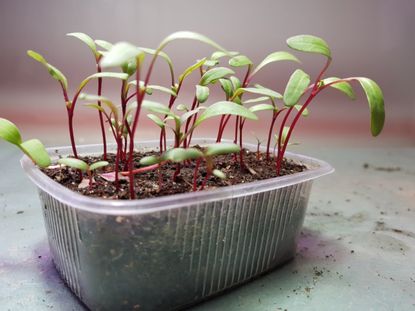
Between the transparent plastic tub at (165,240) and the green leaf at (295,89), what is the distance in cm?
18

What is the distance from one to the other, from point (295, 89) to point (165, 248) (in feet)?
1.32

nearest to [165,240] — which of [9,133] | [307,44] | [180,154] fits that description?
[180,154]

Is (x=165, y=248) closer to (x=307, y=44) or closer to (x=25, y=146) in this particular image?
(x=25, y=146)

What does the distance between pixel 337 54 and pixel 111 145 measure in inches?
58.7

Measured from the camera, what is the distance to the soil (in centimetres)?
79

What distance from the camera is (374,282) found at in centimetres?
90

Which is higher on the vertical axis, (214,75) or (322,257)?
(214,75)

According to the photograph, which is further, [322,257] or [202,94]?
[322,257]


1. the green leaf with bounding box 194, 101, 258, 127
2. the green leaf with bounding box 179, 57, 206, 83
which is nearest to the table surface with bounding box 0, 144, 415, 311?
the green leaf with bounding box 194, 101, 258, 127

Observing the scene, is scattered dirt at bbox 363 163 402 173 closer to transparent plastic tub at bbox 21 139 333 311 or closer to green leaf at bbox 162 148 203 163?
transparent plastic tub at bbox 21 139 333 311

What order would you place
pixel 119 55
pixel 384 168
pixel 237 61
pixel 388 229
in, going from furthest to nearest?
1. pixel 384 168
2. pixel 388 229
3. pixel 237 61
4. pixel 119 55

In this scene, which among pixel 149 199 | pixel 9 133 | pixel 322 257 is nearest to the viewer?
pixel 149 199

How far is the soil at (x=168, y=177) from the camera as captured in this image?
2.60 ft

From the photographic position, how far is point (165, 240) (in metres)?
0.72
